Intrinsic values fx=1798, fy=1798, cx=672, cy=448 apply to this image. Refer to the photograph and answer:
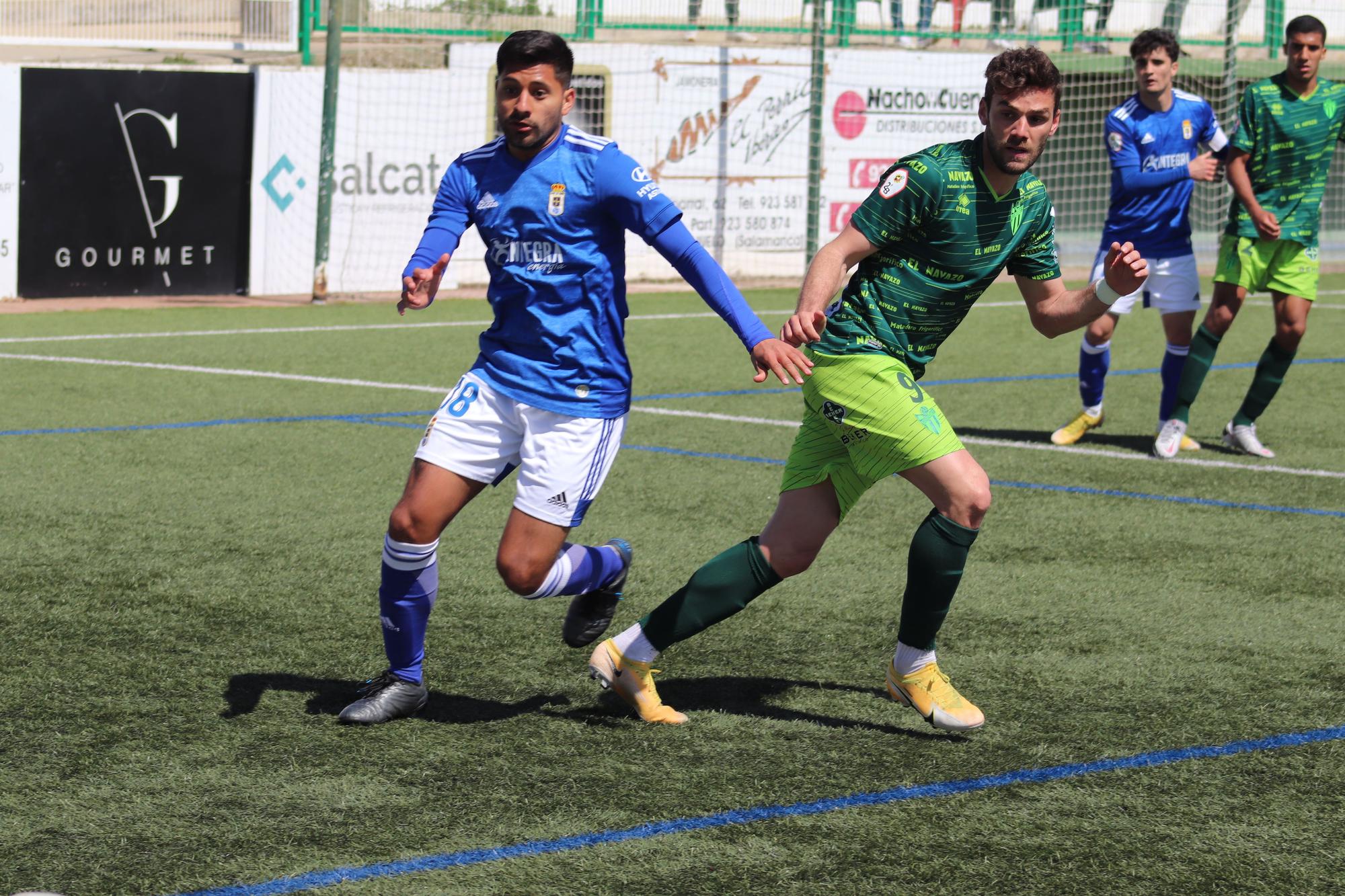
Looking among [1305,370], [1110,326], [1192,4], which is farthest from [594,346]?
[1192,4]

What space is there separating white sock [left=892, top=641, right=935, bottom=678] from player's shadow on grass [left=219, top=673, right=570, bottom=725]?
943 mm

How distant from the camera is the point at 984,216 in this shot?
4.80 m

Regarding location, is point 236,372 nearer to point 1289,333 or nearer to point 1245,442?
point 1245,442

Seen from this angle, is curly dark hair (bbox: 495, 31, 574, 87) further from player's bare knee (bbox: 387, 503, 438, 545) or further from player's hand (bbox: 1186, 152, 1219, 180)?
player's hand (bbox: 1186, 152, 1219, 180)

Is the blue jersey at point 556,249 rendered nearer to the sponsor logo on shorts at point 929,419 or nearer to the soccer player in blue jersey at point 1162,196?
the sponsor logo on shorts at point 929,419

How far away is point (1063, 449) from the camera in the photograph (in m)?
9.56

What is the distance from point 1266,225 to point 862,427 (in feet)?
17.2

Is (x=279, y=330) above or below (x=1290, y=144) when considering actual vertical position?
below

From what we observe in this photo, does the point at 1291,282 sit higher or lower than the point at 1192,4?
lower

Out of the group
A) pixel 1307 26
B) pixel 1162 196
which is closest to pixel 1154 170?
pixel 1162 196

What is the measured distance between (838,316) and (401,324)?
10920mm

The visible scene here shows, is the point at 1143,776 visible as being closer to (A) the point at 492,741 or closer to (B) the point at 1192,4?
(A) the point at 492,741

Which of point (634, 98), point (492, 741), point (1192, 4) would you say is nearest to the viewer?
point (492, 741)

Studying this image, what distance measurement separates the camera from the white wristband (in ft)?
15.5
